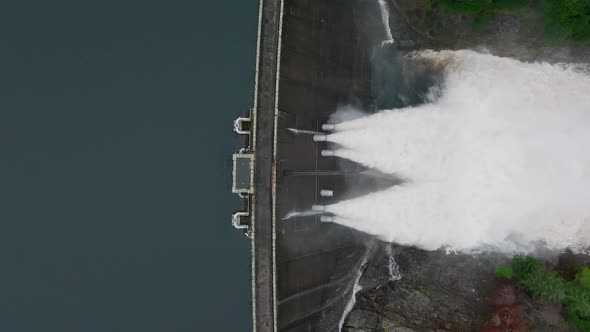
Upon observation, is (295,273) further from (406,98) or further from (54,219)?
(54,219)

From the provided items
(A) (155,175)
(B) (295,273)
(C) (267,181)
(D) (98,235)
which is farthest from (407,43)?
(D) (98,235)

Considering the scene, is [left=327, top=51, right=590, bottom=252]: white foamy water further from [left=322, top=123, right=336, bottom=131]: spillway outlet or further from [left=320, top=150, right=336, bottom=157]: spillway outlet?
[left=320, top=150, right=336, bottom=157]: spillway outlet

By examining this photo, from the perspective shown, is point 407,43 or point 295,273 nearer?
point 295,273

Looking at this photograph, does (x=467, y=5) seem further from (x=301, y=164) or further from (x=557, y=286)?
(x=557, y=286)

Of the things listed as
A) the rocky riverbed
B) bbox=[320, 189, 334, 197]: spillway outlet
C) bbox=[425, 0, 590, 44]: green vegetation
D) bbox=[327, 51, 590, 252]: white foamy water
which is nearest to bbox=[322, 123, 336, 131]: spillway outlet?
bbox=[327, 51, 590, 252]: white foamy water

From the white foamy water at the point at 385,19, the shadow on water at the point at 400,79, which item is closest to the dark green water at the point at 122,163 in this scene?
the shadow on water at the point at 400,79

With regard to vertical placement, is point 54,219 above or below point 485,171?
below
